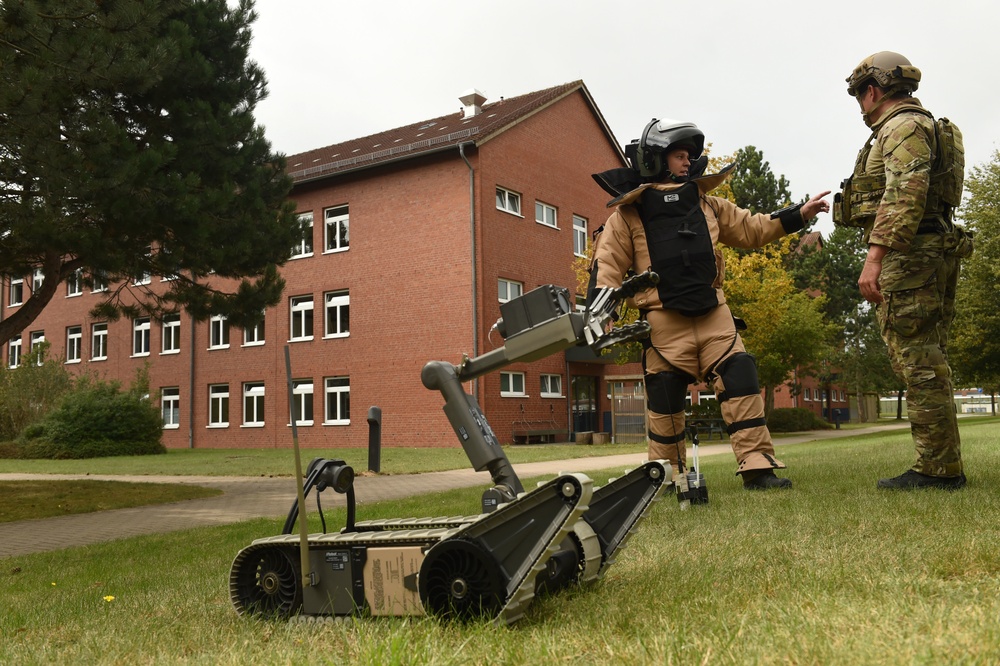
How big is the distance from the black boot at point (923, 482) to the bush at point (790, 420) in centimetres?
2848

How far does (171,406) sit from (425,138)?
15280 millimetres

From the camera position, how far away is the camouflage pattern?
4961 millimetres

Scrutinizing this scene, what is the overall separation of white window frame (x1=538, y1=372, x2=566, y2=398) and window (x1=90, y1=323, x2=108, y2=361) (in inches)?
812

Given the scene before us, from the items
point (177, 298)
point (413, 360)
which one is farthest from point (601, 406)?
point (177, 298)

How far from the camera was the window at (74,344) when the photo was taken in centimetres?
3812

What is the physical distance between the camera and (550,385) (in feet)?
94.1

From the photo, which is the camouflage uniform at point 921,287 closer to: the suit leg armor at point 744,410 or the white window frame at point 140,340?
the suit leg armor at point 744,410

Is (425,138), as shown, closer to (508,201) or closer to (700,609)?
(508,201)

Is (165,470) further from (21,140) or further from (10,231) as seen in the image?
(21,140)

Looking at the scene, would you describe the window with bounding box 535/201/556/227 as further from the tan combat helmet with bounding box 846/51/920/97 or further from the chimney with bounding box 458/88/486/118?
the tan combat helmet with bounding box 846/51/920/97

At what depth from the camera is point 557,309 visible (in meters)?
2.72

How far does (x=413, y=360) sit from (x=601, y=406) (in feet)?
26.3

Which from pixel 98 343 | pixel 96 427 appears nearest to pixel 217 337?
pixel 98 343

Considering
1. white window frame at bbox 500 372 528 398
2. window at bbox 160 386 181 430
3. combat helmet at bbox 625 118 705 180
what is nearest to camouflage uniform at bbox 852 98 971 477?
combat helmet at bbox 625 118 705 180
